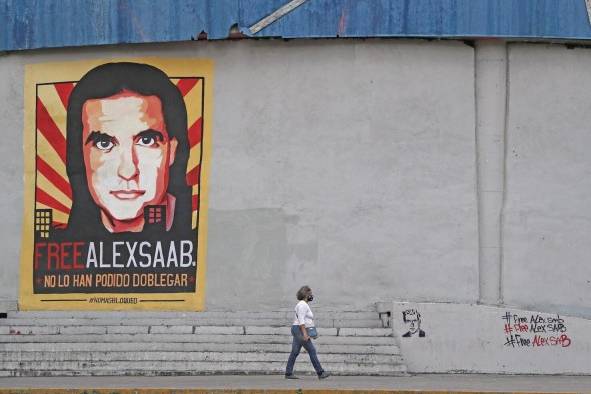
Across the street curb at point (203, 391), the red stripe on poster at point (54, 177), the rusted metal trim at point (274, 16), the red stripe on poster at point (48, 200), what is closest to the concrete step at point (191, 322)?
the red stripe on poster at point (48, 200)

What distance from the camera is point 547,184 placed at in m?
23.9

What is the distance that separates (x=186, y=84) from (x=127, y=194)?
7.09 feet

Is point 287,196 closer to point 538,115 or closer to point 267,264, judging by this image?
point 267,264

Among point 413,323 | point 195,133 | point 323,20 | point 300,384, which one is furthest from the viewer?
point 195,133

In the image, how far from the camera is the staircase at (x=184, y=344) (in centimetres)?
2172

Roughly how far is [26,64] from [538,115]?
29.4ft

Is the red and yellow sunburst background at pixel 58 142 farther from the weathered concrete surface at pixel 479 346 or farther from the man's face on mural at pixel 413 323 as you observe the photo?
the weathered concrete surface at pixel 479 346

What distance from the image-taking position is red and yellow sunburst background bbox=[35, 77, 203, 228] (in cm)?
2422

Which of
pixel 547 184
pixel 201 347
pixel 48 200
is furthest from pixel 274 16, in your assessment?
pixel 201 347

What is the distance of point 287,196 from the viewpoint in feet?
78.3

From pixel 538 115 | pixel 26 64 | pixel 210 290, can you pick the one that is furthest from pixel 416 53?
pixel 26 64

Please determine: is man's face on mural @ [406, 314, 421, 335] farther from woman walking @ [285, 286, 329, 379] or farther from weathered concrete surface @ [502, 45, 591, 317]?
woman walking @ [285, 286, 329, 379]

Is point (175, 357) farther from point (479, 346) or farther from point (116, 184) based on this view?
point (479, 346)

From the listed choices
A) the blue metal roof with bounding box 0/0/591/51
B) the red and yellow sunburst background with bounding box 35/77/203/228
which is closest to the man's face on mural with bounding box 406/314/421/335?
the red and yellow sunburst background with bounding box 35/77/203/228
